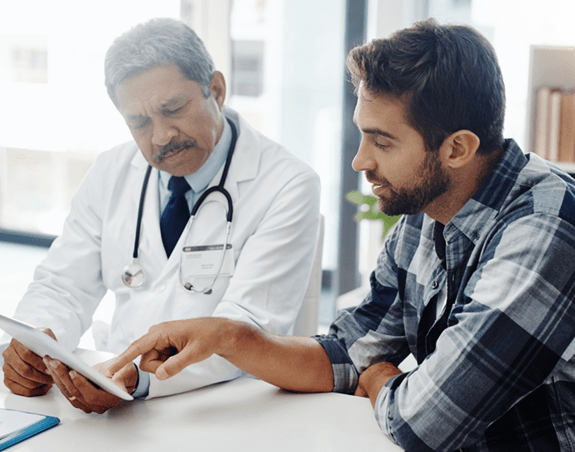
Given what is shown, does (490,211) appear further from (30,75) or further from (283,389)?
(30,75)

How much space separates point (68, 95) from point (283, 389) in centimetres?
407

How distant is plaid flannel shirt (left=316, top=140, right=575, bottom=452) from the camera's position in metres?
0.90

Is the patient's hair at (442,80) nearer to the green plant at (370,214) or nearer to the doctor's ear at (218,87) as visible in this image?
the doctor's ear at (218,87)

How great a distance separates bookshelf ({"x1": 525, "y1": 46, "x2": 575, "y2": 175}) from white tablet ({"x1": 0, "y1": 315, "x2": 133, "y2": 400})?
197 centimetres

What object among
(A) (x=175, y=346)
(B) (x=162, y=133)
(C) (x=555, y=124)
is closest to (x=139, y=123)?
(B) (x=162, y=133)

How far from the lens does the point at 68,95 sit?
463 cm

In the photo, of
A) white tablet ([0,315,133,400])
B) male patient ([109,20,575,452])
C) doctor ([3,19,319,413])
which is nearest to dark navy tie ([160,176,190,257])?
doctor ([3,19,319,413])

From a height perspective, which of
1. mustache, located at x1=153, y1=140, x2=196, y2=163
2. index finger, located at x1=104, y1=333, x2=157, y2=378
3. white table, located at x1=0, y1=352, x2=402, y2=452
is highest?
mustache, located at x1=153, y1=140, x2=196, y2=163

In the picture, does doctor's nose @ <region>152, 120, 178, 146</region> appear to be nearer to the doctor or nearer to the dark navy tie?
the doctor

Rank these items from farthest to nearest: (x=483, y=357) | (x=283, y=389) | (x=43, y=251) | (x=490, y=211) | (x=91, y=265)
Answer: (x=43, y=251)
(x=91, y=265)
(x=283, y=389)
(x=490, y=211)
(x=483, y=357)

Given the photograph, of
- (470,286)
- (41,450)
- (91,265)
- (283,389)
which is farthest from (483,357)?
(91,265)

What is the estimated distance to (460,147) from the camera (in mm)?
1063

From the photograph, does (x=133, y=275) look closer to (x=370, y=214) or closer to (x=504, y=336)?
(x=504, y=336)

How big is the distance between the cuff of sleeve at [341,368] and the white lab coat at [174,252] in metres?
0.19
